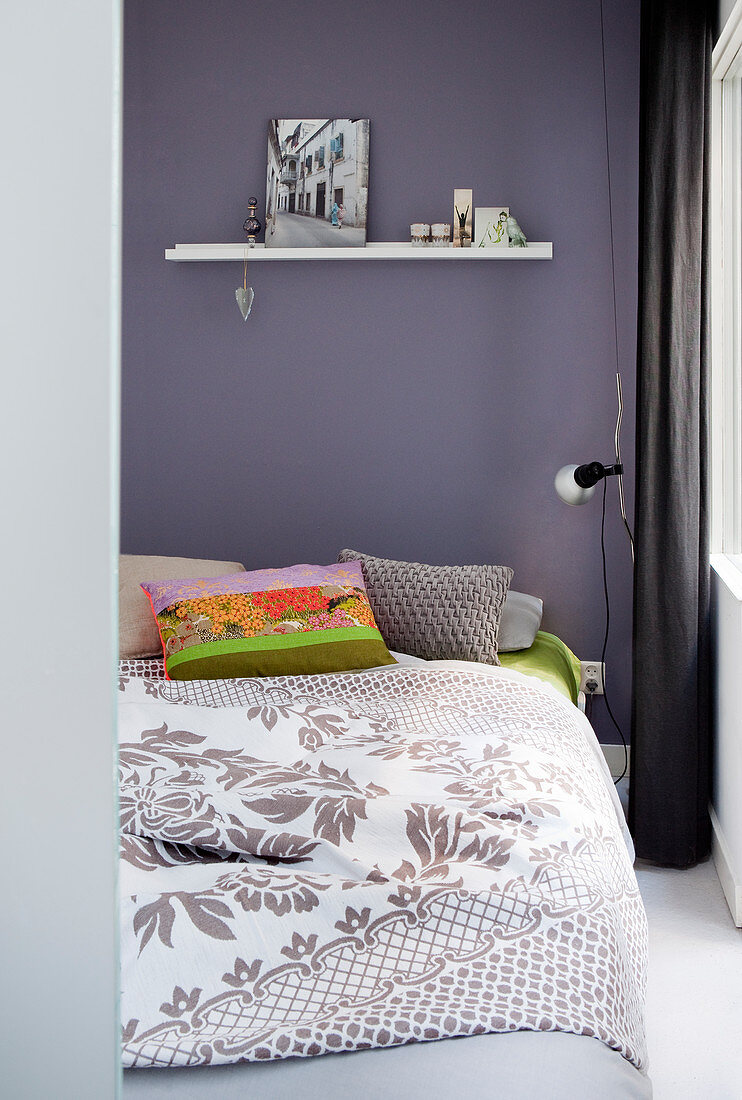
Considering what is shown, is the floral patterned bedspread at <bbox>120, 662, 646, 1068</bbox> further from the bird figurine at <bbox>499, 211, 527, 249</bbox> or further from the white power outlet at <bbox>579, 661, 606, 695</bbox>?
the bird figurine at <bbox>499, 211, 527, 249</bbox>

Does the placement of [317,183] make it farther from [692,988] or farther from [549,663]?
[692,988]

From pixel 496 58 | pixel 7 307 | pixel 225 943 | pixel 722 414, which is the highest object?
pixel 496 58

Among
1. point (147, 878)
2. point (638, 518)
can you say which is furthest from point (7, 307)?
point (638, 518)

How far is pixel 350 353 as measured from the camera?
10.1ft

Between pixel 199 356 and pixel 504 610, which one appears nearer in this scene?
pixel 504 610

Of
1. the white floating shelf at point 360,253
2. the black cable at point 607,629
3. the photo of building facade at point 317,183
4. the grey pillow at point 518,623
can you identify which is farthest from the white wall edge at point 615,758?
the photo of building facade at point 317,183

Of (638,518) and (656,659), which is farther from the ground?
(638,518)

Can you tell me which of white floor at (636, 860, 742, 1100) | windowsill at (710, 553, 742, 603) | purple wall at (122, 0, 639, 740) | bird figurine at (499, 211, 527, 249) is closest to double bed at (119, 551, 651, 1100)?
white floor at (636, 860, 742, 1100)

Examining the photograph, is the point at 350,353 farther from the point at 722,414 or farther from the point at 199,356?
the point at 722,414

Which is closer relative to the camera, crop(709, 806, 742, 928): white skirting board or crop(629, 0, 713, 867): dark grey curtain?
crop(709, 806, 742, 928): white skirting board

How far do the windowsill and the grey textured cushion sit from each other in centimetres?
55

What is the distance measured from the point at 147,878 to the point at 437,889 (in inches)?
14.9

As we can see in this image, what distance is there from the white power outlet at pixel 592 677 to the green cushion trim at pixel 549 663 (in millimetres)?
239

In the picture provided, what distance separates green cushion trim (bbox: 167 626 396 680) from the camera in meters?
2.29
